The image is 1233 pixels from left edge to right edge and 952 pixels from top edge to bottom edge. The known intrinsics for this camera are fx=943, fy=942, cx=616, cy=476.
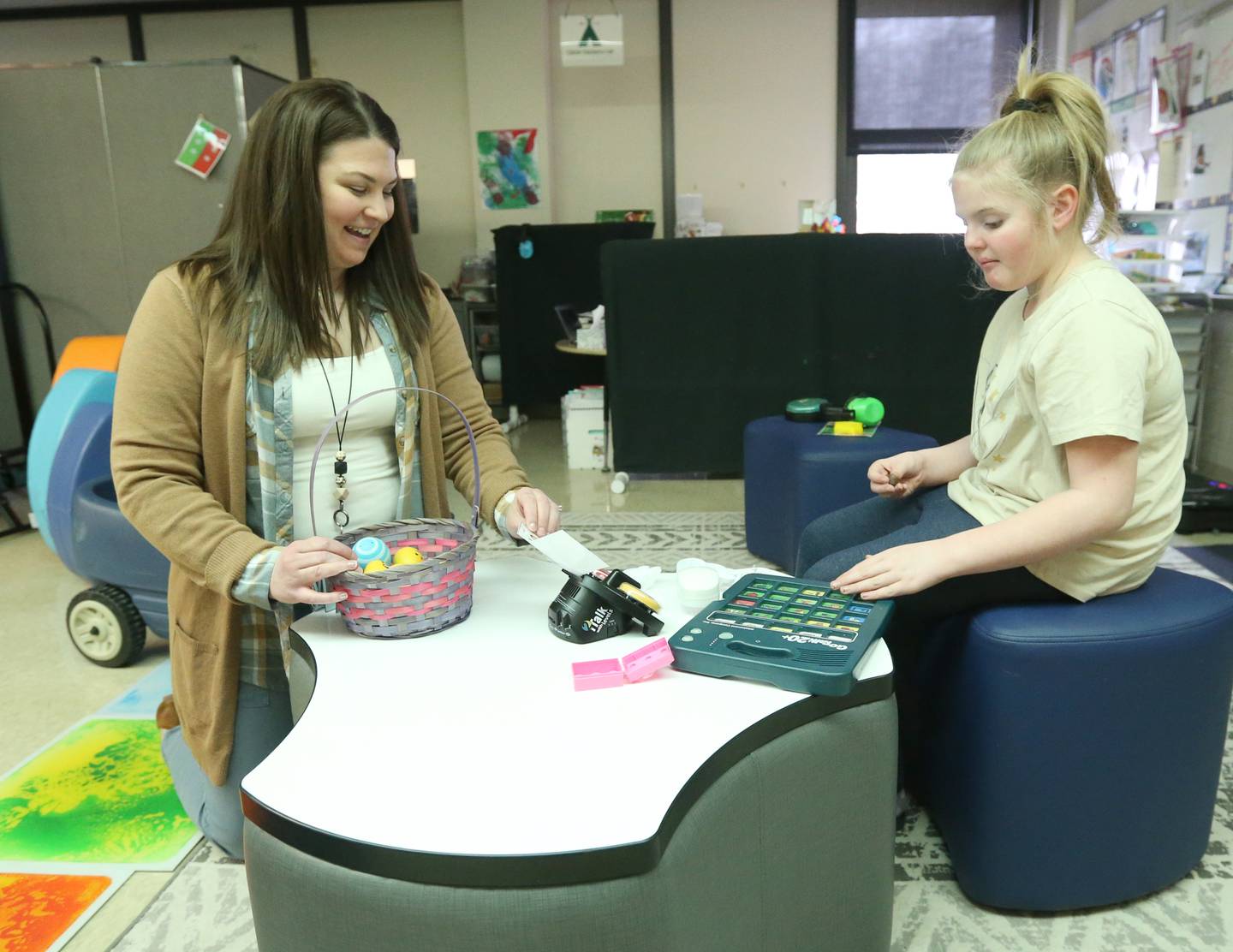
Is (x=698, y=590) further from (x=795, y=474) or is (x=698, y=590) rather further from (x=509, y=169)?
(x=509, y=169)

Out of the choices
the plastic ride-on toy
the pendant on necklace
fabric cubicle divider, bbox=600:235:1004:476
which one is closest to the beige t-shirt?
the pendant on necklace

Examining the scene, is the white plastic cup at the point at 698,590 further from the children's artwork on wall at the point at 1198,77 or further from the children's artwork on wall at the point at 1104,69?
the children's artwork on wall at the point at 1104,69

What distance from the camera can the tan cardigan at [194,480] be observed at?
1186 millimetres

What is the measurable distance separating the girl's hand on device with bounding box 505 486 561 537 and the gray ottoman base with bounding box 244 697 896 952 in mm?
518

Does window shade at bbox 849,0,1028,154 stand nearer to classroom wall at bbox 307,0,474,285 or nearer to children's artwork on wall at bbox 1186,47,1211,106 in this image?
children's artwork on wall at bbox 1186,47,1211,106

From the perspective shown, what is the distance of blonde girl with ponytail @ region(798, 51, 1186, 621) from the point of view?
1119 mm

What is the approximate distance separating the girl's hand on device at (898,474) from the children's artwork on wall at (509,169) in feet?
15.1

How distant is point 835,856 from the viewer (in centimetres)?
97

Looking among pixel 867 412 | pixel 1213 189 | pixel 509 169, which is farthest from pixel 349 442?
pixel 509 169

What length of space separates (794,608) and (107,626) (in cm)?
183

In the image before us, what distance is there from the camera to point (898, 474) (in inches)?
63.1

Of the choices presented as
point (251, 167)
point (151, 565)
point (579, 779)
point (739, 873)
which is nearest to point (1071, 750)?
point (739, 873)

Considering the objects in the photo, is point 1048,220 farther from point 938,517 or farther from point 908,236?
point 908,236

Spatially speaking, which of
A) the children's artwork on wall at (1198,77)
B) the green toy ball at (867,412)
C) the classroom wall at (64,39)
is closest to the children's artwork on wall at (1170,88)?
the children's artwork on wall at (1198,77)
